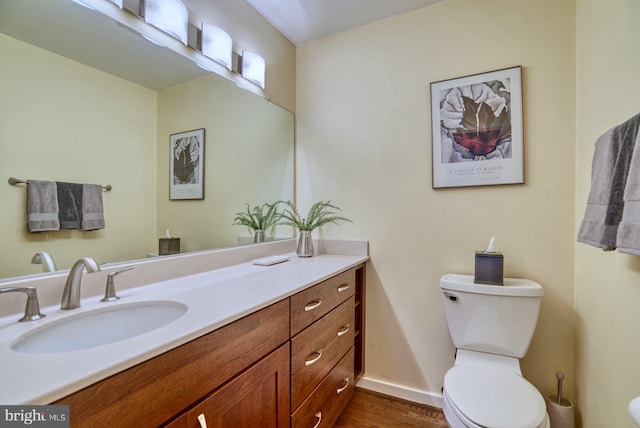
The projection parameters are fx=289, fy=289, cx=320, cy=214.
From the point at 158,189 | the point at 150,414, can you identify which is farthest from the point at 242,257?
the point at 150,414

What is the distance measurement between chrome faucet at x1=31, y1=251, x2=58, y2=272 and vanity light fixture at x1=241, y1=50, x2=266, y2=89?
4.29 ft

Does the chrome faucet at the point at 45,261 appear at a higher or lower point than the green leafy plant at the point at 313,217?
lower

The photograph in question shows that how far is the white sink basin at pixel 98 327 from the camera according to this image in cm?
75

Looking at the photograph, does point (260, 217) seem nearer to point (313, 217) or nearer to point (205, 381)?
point (313, 217)

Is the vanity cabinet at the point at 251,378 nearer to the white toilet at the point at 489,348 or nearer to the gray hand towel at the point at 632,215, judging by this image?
the white toilet at the point at 489,348

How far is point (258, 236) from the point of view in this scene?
1852 mm

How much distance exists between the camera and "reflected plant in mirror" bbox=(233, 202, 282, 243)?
1765 mm

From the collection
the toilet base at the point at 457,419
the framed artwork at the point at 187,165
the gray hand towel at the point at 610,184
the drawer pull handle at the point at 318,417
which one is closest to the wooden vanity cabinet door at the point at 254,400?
the drawer pull handle at the point at 318,417

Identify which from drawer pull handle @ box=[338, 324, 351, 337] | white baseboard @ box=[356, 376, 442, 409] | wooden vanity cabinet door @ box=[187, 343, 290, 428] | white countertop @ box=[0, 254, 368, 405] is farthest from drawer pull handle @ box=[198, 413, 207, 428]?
white baseboard @ box=[356, 376, 442, 409]

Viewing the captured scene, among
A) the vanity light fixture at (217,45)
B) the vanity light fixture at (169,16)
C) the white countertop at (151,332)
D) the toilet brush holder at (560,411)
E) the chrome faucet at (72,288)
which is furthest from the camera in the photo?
the vanity light fixture at (217,45)

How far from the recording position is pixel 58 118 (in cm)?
96

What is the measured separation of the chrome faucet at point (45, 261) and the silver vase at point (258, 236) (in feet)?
3.24

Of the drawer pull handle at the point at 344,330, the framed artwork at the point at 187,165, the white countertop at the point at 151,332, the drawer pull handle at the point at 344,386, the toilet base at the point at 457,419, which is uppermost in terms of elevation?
the framed artwork at the point at 187,165

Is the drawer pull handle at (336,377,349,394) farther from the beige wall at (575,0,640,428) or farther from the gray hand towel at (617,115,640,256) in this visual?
the gray hand towel at (617,115,640,256)
